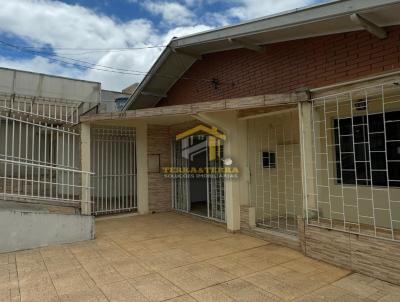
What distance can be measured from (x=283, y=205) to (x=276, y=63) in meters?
3.86

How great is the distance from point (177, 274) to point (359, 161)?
173 inches

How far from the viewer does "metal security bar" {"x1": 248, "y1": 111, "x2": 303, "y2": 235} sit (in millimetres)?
7711

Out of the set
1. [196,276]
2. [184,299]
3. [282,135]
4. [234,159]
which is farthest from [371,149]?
[184,299]

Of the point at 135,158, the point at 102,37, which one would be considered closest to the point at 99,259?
the point at 135,158

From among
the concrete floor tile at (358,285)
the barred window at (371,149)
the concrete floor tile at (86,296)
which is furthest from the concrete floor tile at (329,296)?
the concrete floor tile at (86,296)

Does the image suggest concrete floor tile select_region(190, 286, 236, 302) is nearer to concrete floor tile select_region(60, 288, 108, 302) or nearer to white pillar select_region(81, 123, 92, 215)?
concrete floor tile select_region(60, 288, 108, 302)

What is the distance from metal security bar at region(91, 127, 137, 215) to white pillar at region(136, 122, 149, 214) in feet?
0.71

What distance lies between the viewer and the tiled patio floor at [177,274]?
3.98 metres

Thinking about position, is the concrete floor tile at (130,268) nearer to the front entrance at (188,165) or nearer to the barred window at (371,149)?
the front entrance at (188,165)

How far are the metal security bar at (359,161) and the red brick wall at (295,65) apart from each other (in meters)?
0.59

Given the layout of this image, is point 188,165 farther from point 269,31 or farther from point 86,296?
point 86,296

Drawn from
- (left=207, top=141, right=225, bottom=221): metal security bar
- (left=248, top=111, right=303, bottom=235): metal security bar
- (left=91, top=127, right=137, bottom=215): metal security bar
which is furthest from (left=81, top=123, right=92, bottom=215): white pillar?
(left=248, top=111, right=303, bottom=235): metal security bar

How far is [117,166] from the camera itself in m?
9.79

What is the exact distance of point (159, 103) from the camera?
1132 centimetres
